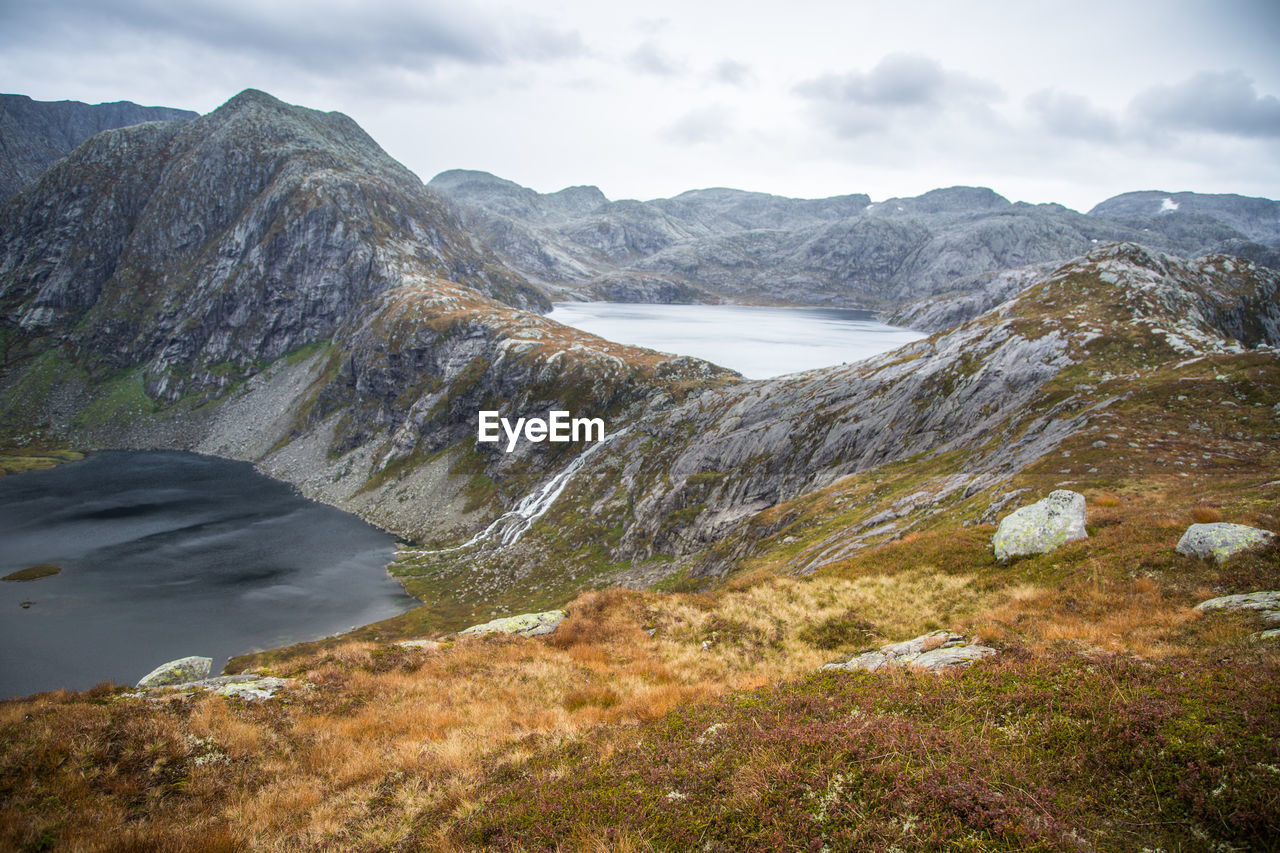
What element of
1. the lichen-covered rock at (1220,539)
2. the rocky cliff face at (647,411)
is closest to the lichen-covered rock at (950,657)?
the lichen-covered rock at (1220,539)

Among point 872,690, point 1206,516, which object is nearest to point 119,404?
point 872,690

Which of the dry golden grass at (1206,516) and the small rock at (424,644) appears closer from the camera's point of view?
the dry golden grass at (1206,516)

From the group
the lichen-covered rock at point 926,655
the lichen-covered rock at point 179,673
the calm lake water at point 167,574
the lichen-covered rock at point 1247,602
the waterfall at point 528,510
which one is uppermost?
the lichen-covered rock at point 1247,602

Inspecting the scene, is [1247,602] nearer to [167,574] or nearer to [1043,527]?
[1043,527]

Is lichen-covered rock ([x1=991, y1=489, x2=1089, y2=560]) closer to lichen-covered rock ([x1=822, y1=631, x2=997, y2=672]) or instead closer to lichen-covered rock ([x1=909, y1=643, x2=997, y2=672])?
lichen-covered rock ([x1=822, y1=631, x2=997, y2=672])

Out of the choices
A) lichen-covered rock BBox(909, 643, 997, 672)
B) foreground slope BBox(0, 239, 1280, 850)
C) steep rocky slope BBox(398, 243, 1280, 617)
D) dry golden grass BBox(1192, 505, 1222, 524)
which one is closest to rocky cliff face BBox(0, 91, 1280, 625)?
steep rocky slope BBox(398, 243, 1280, 617)

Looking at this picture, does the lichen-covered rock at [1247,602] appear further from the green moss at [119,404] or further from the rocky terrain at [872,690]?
the green moss at [119,404]
